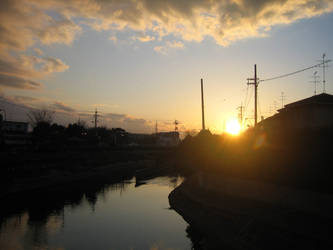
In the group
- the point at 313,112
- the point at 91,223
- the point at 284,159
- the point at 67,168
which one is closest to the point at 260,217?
the point at 284,159

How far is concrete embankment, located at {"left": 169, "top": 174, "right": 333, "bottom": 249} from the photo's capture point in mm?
14555

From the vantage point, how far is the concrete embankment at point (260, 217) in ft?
47.8

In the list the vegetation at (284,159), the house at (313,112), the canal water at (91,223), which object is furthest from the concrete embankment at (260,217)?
the house at (313,112)

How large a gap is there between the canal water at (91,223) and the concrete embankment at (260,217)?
2.45m

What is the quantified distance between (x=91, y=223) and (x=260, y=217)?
16707 mm

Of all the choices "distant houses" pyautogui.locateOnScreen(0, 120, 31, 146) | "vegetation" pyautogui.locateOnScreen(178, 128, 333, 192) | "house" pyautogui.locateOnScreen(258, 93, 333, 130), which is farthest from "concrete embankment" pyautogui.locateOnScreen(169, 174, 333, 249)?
"distant houses" pyautogui.locateOnScreen(0, 120, 31, 146)

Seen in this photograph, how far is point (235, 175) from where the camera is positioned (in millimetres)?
25703

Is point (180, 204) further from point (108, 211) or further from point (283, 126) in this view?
point (283, 126)

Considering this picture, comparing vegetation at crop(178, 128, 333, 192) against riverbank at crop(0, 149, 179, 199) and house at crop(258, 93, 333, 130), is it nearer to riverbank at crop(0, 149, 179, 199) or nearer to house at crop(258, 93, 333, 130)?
house at crop(258, 93, 333, 130)

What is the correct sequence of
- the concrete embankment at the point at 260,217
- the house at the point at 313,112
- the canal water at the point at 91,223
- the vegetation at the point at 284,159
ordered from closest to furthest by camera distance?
the concrete embankment at the point at 260,217, the vegetation at the point at 284,159, the canal water at the point at 91,223, the house at the point at 313,112

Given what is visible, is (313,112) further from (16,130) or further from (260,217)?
(16,130)

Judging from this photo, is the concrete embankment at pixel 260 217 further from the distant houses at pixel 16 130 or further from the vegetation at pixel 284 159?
the distant houses at pixel 16 130

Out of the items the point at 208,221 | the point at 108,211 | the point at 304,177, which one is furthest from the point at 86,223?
the point at 304,177

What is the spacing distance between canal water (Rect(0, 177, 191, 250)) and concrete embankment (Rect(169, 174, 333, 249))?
2452mm
